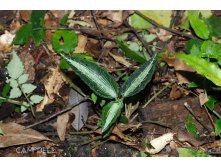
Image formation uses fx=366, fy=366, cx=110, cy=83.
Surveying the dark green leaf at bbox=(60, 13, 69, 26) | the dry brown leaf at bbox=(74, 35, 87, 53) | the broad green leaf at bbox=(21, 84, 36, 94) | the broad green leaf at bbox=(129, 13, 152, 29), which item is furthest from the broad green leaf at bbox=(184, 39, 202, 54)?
the broad green leaf at bbox=(21, 84, 36, 94)

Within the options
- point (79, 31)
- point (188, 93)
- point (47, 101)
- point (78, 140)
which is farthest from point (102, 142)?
point (79, 31)

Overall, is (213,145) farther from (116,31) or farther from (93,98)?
(116,31)

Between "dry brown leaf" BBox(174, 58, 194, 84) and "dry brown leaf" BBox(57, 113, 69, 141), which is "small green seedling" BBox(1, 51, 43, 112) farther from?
"dry brown leaf" BBox(174, 58, 194, 84)

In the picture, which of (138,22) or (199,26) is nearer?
(199,26)

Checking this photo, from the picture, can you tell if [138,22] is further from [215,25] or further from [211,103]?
[211,103]

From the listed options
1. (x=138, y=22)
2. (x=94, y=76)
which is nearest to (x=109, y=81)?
(x=94, y=76)
